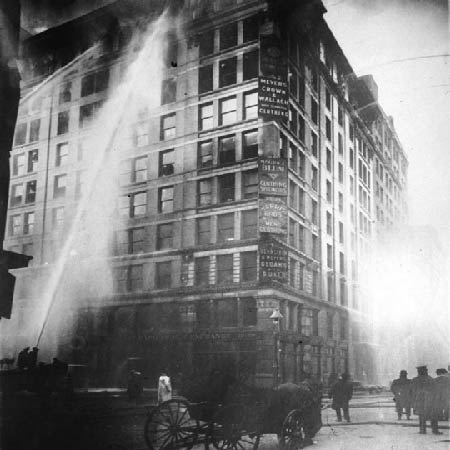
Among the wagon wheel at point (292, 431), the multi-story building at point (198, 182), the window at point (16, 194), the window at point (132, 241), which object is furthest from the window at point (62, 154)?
the wagon wheel at point (292, 431)

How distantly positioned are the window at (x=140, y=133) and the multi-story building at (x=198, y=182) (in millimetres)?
81

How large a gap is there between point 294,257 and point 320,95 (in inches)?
260

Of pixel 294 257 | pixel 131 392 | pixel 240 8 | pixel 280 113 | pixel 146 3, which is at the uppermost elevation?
pixel 240 8

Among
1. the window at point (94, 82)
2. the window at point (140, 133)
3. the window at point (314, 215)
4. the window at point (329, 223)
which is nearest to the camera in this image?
the window at point (94, 82)

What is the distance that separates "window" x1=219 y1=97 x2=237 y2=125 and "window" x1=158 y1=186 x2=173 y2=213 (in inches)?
123

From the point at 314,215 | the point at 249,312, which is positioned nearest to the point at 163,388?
the point at 249,312

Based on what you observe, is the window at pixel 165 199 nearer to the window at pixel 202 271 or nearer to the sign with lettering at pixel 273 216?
the window at pixel 202 271

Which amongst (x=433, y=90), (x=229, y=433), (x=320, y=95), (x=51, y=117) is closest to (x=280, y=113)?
(x=433, y=90)

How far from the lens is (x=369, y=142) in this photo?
930 inches

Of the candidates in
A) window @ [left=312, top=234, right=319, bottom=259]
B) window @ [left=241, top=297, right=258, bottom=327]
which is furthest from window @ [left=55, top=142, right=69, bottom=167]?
window @ [left=312, top=234, right=319, bottom=259]

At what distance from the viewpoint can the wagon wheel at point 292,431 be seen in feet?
27.1

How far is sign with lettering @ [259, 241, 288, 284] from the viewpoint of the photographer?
17984 mm

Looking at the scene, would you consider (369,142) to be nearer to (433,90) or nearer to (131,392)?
(433,90)

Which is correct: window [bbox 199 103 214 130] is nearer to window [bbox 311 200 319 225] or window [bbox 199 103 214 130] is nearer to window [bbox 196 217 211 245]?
window [bbox 196 217 211 245]
